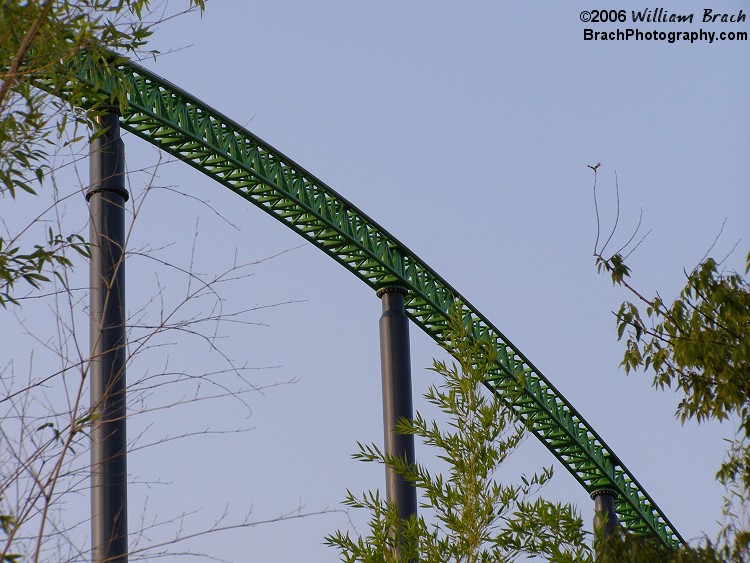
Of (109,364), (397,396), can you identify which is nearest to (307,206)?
(397,396)

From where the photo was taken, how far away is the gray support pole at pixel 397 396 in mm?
15445

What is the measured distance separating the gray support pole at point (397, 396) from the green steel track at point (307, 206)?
1.14m

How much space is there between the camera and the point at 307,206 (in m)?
17.8

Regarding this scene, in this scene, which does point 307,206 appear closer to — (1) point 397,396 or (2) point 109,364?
(1) point 397,396

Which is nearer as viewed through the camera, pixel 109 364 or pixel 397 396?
pixel 109 364

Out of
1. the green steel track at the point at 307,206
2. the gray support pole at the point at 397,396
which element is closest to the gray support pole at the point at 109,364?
the green steel track at the point at 307,206

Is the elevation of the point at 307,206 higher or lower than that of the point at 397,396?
higher

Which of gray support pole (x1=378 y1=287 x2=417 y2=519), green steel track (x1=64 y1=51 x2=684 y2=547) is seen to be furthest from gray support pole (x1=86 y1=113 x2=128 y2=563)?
gray support pole (x1=378 y1=287 x2=417 y2=519)

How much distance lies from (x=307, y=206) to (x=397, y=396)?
346cm

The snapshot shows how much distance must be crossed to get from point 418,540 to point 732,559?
104 inches

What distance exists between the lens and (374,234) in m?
18.9

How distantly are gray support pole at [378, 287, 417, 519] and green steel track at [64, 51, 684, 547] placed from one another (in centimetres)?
114

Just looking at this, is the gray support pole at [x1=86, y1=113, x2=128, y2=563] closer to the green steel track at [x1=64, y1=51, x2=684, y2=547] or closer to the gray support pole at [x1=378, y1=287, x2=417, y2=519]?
the green steel track at [x1=64, y1=51, x2=684, y2=547]

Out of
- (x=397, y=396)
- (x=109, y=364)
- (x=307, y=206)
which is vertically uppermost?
(x=307, y=206)
